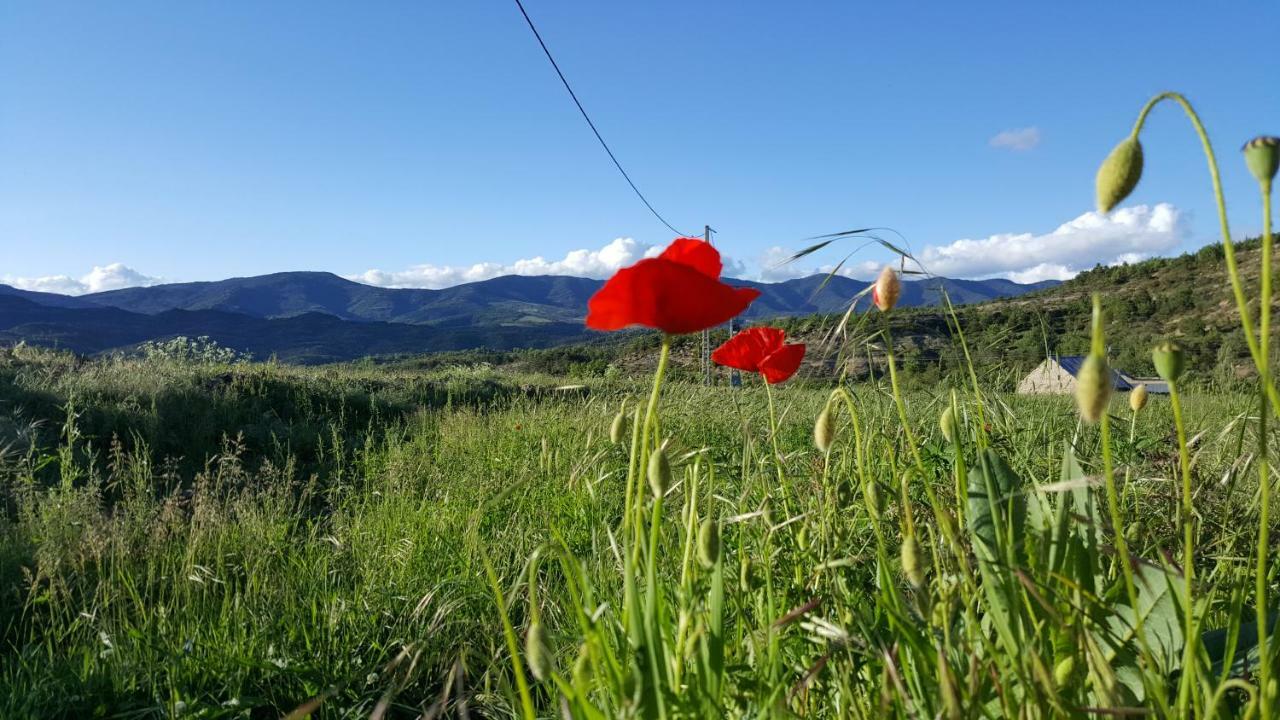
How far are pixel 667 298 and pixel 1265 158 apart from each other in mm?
561

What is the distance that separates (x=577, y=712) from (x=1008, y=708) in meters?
0.47

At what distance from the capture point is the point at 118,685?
1.99 metres

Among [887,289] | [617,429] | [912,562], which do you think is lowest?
[912,562]

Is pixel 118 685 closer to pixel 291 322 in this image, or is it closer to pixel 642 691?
pixel 642 691

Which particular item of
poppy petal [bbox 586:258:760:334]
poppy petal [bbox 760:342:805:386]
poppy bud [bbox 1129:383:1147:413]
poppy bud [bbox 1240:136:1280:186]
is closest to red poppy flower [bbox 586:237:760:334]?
poppy petal [bbox 586:258:760:334]

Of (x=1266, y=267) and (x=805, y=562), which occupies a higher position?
(x=1266, y=267)

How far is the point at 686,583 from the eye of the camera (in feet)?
3.35

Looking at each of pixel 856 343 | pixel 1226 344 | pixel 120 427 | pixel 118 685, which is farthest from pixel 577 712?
pixel 120 427

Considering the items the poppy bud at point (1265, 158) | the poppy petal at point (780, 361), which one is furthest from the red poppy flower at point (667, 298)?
the poppy petal at point (780, 361)

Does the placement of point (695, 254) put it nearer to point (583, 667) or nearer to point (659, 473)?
point (659, 473)

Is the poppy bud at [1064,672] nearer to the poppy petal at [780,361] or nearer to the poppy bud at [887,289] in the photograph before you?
the poppy bud at [887,289]

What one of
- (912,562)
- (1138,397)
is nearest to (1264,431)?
(912,562)

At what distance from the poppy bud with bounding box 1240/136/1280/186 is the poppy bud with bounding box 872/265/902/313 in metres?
0.49

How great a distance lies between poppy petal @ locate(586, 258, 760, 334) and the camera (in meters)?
0.90
